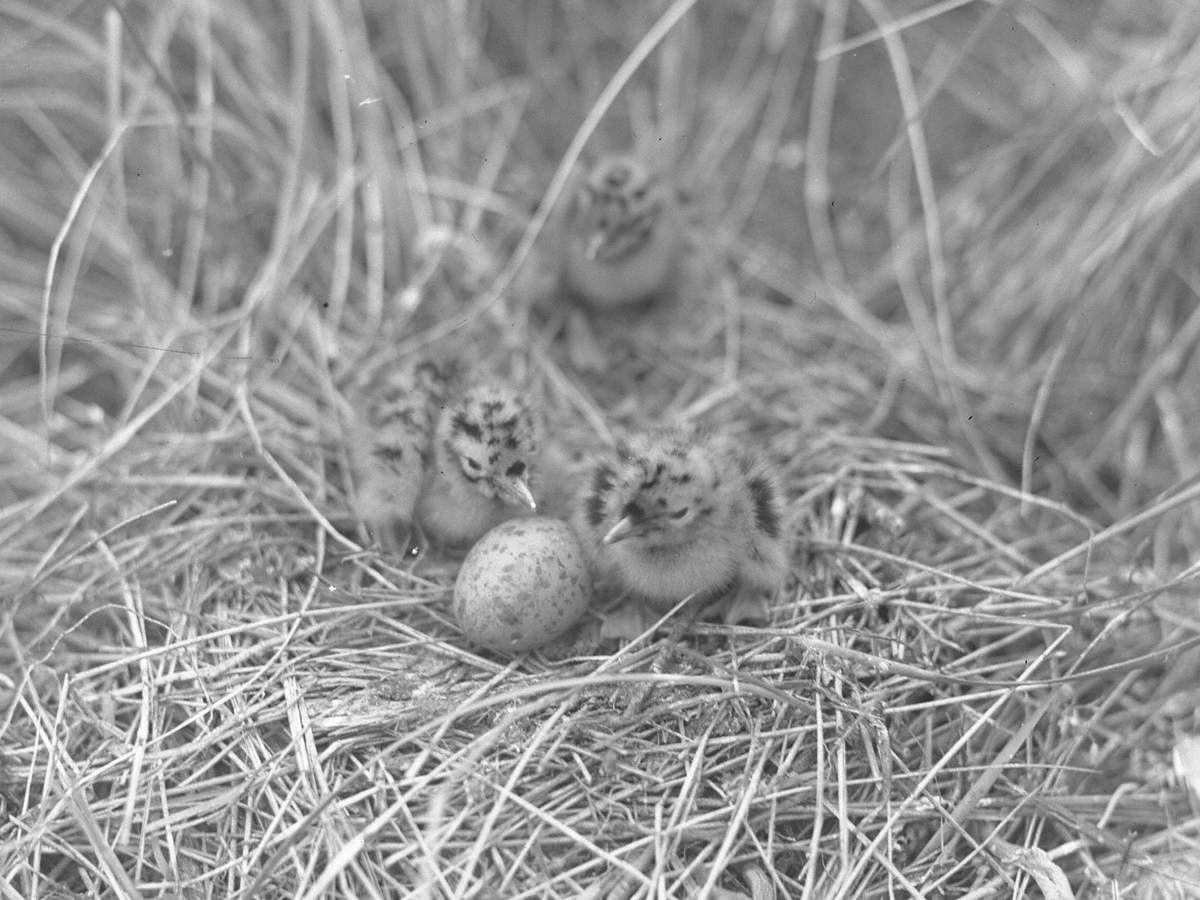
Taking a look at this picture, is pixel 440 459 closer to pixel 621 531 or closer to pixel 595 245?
pixel 621 531

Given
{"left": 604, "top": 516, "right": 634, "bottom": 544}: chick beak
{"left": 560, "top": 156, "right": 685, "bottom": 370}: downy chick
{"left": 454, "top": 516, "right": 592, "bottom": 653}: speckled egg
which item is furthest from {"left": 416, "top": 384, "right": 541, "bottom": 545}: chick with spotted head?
{"left": 560, "top": 156, "right": 685, "bottom": 370}: downy chick

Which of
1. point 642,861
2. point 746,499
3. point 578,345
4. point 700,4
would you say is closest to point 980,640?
point 746,499

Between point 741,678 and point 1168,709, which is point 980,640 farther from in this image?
point 741,678

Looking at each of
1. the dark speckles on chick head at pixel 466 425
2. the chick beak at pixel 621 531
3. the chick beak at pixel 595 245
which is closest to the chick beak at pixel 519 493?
the dark speckles on chick head at pixel 466 425

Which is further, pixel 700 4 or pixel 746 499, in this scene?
pixel 700 4

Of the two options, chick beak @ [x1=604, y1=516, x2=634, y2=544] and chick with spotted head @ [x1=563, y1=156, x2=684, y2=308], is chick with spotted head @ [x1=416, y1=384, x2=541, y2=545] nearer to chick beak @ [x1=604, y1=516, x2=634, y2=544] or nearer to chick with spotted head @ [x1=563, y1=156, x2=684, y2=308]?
chick beak @ [x1=604, y1=516, x2=634, y2=544]

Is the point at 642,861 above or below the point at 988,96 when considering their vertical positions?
below

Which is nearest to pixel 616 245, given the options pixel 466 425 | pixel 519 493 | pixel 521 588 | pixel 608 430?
pixel 608 430
